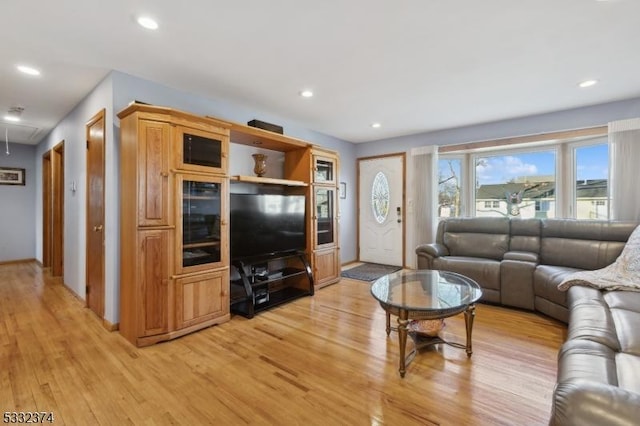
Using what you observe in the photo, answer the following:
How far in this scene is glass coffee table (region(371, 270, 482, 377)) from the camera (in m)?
1.96

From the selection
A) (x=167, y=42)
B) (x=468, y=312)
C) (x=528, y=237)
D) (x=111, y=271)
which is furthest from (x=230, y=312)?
(x=528, y=237)

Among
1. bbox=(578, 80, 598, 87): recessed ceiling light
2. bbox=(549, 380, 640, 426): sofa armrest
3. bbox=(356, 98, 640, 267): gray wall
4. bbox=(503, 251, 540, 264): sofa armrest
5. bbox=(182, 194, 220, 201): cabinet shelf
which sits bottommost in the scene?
bbox=(549, 380, 640, 426): sofa armrest

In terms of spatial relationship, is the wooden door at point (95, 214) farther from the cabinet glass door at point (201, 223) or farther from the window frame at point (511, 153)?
the window frame at point (511, 153)

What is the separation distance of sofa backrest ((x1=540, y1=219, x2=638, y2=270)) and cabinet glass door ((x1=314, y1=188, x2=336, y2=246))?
2668mm

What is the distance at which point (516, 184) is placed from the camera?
4.46 meters

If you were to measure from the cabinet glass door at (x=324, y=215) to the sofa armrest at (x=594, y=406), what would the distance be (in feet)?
10.8

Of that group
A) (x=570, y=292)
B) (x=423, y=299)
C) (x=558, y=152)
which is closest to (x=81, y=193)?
(x=423, y=299)

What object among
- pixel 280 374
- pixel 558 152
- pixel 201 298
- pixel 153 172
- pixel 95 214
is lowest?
pixel 280 374

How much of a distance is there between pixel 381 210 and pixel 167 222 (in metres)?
3.98

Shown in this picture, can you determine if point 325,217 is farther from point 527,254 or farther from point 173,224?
point 527,254

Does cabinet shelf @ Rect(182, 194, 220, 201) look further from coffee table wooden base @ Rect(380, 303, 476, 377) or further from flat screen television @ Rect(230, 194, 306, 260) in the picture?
coffee table wooden base @ Rect(380, 303, 476, 377)

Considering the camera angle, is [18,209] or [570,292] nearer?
[570,292]

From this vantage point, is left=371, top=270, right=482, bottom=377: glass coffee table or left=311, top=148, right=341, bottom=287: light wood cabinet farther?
left=311, top=148, right=341, bottom=287: light wood cabinet

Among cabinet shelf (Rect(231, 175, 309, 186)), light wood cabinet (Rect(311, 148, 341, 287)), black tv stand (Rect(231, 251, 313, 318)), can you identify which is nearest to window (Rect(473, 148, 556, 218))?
light wood cabinet (Rect(311, 148, 341, 287))
